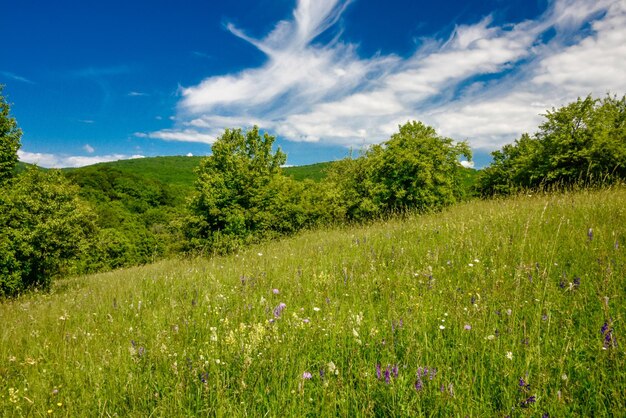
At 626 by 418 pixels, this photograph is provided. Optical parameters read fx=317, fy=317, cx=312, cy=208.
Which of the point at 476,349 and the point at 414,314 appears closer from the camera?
the point at 476,349

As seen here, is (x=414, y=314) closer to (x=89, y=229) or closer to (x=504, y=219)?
(x=504, y=219)

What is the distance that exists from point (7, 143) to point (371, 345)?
968 inches

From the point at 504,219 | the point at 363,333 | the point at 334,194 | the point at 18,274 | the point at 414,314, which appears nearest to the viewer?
the point at 363,333

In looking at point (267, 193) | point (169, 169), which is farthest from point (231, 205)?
point (169, 169)

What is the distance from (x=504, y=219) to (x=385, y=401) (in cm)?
515

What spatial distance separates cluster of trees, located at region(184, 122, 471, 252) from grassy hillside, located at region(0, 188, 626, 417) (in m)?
11.8

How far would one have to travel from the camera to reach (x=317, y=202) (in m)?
25.5

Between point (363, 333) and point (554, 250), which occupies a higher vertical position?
point (554, 250)

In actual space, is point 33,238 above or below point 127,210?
below

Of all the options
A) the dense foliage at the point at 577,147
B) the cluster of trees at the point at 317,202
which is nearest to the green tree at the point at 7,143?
the cluster of trees at the point at 317,202

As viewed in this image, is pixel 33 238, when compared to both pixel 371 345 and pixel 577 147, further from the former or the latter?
pixel 577 147

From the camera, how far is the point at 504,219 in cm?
591

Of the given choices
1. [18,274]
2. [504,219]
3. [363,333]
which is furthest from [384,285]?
[18,274]

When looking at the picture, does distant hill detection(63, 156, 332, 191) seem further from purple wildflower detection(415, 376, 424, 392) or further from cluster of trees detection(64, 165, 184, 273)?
purple wildflower detection(415, 376, 424, 392)
